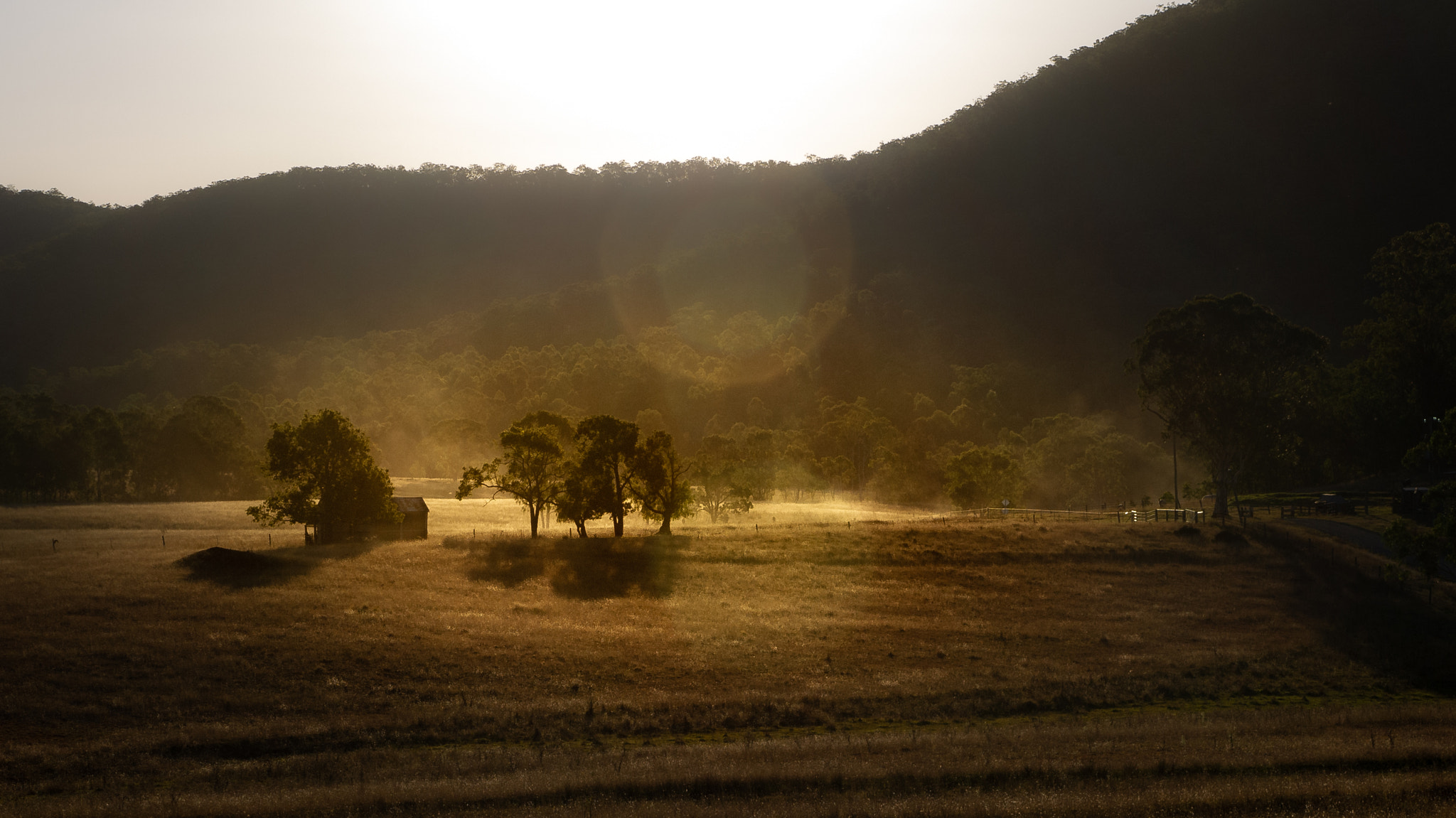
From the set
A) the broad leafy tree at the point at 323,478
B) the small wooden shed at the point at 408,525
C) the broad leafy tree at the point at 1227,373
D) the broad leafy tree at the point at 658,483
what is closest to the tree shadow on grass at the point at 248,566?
the broad leafy tree at the point at 323,478

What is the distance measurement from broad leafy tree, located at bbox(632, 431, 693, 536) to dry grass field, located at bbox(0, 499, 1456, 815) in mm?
4787

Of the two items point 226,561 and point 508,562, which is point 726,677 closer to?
point 508,562

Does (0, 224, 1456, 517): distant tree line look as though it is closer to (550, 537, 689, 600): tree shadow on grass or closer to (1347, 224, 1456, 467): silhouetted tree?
(1347, 224, 1456, 467): silhouetted tree

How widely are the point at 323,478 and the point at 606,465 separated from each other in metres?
18.8

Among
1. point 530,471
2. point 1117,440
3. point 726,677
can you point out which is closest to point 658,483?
point 530,471

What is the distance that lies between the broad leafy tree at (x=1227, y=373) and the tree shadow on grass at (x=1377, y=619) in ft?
55.5

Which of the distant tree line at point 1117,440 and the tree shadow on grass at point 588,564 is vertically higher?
the distant tree line at point 1117,440

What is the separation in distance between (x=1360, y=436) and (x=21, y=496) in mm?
159731

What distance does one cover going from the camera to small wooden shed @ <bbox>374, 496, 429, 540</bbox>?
6247 cm

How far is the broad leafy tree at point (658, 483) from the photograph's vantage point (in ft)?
211

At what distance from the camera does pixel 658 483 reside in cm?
6456

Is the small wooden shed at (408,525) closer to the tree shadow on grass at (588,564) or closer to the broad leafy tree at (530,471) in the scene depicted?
the broad leafy tree at (530,471)

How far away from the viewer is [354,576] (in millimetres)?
46812

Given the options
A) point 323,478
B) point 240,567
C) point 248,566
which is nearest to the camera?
point 240,567
